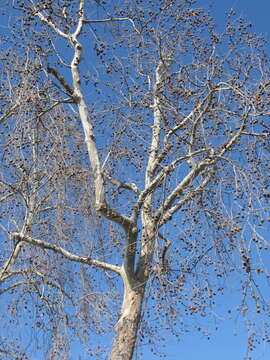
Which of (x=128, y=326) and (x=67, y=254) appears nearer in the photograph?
(x=128, y=326)

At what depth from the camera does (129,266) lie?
6148 millimetres

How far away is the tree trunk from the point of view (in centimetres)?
561

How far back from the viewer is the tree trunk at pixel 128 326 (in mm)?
5613

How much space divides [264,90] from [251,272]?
237 cm

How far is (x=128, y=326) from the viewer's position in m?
5.75

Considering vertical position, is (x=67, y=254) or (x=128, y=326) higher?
(x=67, y=254)

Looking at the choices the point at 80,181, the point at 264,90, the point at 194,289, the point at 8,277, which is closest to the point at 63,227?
the point at 80,181

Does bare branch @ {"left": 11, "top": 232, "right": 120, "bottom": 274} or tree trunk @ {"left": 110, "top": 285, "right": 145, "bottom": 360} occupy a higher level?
bare branch @ {"left": 11, "top": 232, "right": 120, "bottom": 274}

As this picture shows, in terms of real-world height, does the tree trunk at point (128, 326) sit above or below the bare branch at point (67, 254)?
below

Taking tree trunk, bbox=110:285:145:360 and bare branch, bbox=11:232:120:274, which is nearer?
tree trunk, bbox=110:285:145:360

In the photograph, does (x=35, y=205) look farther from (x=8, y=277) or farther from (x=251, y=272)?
(x=251, y=272)

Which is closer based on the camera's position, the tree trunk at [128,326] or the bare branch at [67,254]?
the tree trunk at [128,326]

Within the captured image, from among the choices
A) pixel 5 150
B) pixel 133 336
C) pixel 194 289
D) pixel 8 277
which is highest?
pixel 5 150

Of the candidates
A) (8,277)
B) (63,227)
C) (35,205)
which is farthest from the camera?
(8,277)
